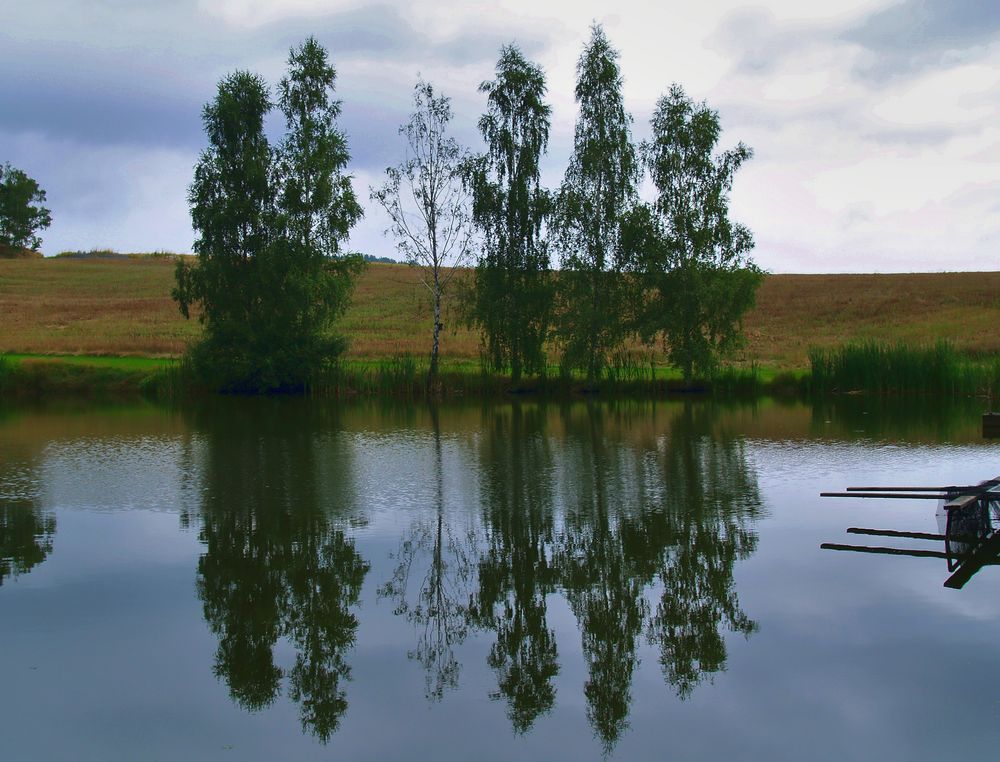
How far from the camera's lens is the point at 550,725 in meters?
6.27

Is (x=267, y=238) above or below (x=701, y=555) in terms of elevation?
above

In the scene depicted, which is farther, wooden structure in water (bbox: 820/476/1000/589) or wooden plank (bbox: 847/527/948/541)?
wooden plank (bbox: 847/527/948/541)

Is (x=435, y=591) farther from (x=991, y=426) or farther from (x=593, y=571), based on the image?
(x=991, y=426)

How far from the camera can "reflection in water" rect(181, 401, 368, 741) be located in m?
7.03

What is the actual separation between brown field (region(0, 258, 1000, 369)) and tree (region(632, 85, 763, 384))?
17.8 feet

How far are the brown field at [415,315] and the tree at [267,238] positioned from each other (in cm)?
556

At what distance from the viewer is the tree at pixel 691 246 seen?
118 feet

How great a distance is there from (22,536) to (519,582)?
6342mm

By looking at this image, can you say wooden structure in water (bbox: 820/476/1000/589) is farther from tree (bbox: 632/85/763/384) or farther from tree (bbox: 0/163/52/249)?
tree (bbox: 0/163/52/249)

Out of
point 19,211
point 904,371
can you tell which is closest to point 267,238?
point 904,371

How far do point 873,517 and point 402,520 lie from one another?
595 cm

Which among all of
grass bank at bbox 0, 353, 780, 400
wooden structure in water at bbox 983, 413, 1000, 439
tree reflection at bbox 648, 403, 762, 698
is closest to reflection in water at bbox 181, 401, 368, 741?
tree reflection at bbox 648, 403, 762, 698

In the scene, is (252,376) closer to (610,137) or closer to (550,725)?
(610,137)

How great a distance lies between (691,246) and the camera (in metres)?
37.1
